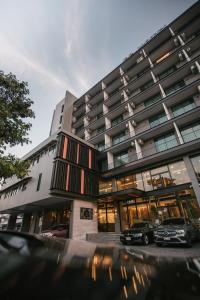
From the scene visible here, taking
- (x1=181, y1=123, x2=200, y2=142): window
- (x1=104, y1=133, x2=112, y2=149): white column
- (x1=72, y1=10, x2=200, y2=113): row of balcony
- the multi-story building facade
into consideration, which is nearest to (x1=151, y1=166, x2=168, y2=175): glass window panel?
the multi-story building facade

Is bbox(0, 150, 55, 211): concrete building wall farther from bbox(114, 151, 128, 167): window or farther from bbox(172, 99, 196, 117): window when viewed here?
bbox(172, 99, 196, 117): window

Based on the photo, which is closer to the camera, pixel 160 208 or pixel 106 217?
pixel 160 208

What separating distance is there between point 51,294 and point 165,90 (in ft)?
75.9

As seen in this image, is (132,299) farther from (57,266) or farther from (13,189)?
(13,189)

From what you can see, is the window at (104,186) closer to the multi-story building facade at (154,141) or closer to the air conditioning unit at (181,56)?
the multi-story building facade at (154,141)

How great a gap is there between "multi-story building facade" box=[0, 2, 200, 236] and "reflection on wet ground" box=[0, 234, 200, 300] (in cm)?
1407

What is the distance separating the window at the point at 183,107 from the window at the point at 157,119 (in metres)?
1.24

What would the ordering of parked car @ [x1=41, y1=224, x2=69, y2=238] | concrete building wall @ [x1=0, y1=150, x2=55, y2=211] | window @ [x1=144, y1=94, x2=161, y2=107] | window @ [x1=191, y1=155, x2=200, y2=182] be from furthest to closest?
window @ [x1=144, y1=94, x2=161, y2=107] → concrete building wall @ [x1=0, y1=150, x2=55, y2=211] → parked car @ [x1=41, y1=224, x2=69, y2=238] → window @ [x1=191, y1=155, x2=200, y2=182]

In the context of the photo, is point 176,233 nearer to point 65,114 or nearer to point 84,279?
point 84,279

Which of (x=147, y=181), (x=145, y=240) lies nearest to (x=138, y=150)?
(x=147, y=181)

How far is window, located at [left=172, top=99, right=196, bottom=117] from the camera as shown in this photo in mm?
16844

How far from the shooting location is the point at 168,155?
50.2 feet

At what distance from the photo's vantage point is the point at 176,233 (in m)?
9.39

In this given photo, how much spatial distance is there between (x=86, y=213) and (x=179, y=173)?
10.2 metres
